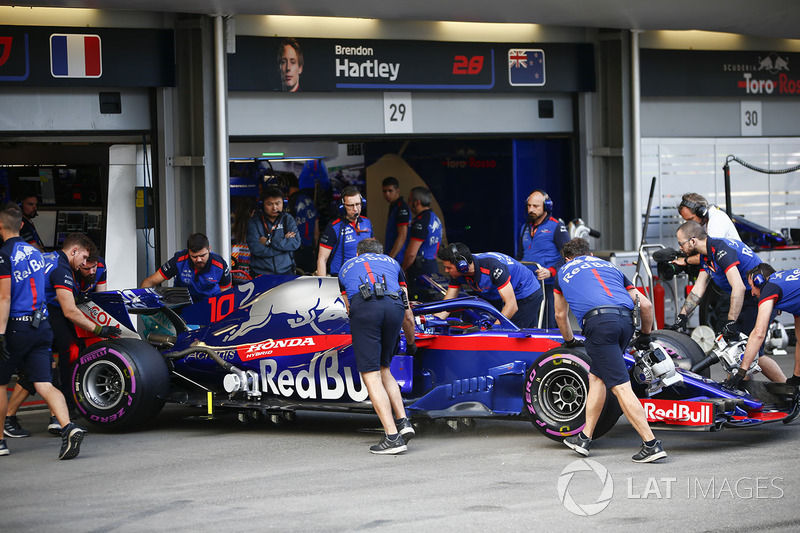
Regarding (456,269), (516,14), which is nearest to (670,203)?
(516,14)

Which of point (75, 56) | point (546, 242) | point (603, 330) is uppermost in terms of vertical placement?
point (75, 56)

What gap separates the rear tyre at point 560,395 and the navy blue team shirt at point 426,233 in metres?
5.21

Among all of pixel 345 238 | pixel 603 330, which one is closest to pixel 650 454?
pixel 603 330

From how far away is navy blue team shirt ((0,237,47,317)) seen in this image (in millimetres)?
8086

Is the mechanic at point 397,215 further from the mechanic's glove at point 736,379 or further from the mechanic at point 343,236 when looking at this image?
the mechanic's glove at point 736,379

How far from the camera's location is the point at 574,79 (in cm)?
1478

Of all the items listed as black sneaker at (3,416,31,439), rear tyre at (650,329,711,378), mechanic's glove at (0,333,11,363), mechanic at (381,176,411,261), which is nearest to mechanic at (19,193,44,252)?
mechanic at (381,176,411,261)

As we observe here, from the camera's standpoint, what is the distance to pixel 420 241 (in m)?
13.1

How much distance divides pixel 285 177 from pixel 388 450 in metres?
7.35

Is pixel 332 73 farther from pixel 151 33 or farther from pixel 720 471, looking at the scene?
pixel 720 471

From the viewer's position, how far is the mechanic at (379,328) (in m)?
7.98

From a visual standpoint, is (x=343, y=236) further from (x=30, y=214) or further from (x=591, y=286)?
(x=591, y=286)

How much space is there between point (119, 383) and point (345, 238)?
351 centimetres

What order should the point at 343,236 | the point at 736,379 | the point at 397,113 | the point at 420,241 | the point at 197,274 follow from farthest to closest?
the point at 397,113
the point at 420,241
the point at 343,236
the point at 197,274
the point at 736,379
